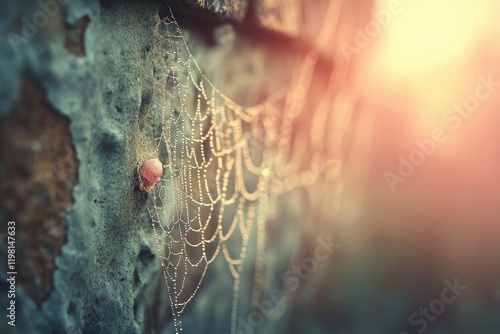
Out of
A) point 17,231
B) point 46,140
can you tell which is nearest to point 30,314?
point 17,231

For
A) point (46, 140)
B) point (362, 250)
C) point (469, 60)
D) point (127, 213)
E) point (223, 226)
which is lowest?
point (362, 250)

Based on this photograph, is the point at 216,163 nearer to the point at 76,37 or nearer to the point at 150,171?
the point at 150,171

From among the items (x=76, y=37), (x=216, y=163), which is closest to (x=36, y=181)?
(x=76, y=37)

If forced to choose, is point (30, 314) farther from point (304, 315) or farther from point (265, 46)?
point (304, 315)

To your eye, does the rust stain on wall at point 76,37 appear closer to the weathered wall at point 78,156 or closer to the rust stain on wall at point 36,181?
the weathered wall at point 78,156

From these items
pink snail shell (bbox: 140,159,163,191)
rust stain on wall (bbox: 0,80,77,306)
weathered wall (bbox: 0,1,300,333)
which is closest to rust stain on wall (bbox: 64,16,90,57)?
weathered wall (bbox: 0,1,300,333)

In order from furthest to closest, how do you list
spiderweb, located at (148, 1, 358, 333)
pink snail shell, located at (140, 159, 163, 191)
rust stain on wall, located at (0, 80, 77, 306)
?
spiderweb, located at (148, 1, 358, 333) → pink snail shell, located at (140, 159, 163, 191) → rust stain on wall, located at (0, 80, 77, 306)

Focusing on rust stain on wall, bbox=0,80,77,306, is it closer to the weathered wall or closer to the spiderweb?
the weathered wall
